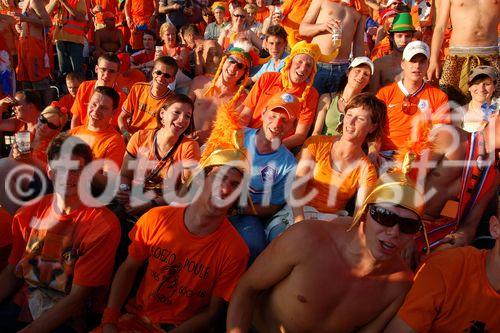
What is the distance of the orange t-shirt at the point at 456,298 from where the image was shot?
7.66 feet

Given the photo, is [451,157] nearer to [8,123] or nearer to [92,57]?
[8,123]

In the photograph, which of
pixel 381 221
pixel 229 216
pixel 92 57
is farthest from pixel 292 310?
pixel 92 57

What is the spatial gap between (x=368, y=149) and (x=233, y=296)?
2053mm

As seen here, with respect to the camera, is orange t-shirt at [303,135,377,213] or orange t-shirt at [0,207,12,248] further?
orange t-shirt at [303,135,377,213]

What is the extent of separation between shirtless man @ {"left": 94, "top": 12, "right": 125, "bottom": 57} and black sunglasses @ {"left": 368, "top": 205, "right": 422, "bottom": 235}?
7.98 metres

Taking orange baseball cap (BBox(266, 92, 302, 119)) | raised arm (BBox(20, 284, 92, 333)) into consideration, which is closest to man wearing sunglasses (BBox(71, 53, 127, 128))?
orange baseball cap (BBox(266, 92, 302, 119))

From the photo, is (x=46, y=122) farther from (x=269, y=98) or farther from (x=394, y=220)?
(x=394, y=220)

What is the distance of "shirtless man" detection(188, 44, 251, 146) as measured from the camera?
530 centimetres

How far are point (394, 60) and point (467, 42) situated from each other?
80 cm

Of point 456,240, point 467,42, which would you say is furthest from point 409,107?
point 456,240

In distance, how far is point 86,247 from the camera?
3004 mm

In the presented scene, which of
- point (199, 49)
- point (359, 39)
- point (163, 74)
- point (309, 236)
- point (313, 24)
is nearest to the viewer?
point (309, 236)

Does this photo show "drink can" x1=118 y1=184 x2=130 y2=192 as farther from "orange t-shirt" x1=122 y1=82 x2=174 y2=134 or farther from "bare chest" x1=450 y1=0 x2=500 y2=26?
"bare chest" x1=450 y1=0 x2=500 y2=26

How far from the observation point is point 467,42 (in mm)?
5184
